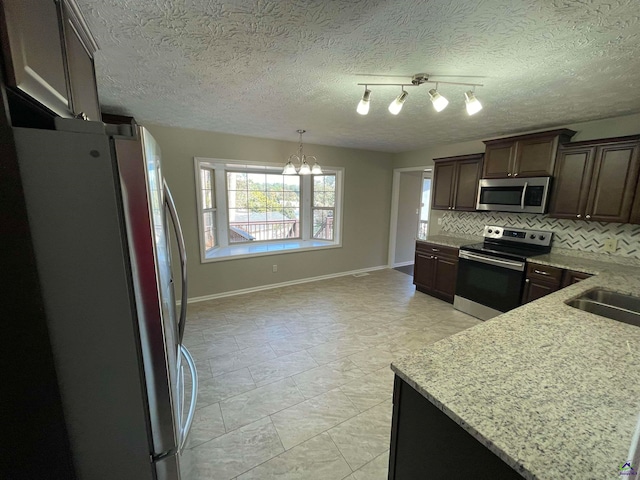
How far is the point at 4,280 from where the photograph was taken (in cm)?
68

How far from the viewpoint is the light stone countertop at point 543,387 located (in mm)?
670

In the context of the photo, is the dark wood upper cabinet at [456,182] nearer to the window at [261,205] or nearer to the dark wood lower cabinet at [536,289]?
the dark wood lower cabinet at [536,289]

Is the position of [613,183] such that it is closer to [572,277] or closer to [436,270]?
[572,277]

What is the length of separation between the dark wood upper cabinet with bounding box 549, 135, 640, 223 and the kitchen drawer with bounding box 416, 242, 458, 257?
3.74 ft

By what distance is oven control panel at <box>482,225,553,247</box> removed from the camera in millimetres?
3201

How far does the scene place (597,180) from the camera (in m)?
2.60

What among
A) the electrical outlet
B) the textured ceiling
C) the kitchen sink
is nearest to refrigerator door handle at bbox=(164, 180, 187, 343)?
the textured ceiling

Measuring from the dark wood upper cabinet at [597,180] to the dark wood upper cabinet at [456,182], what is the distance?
89cm

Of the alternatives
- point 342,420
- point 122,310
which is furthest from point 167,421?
point 342,420

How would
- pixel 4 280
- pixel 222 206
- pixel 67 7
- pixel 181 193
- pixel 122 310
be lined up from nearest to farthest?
pixel 4 280, pixel 122 310, pixel 67 7, pixel 181 193, pixel 222 206

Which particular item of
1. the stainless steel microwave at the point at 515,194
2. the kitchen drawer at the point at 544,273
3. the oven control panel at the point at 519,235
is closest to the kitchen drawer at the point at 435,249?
the oven control panel at the point at 519,235

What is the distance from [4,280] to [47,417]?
16.6 inches

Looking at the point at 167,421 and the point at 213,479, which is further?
the point at 213,479

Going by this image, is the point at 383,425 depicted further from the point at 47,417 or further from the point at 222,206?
the point at 222,206
